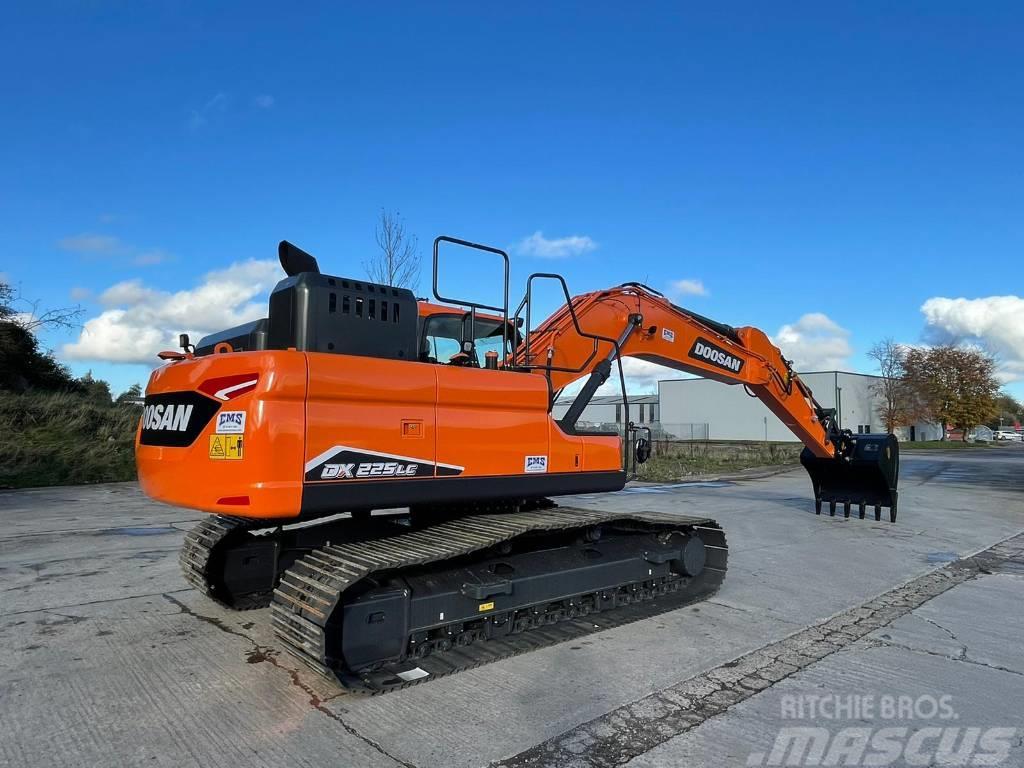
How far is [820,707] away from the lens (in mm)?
3881

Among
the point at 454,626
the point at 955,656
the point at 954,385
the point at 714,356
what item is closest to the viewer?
the point at 454,626

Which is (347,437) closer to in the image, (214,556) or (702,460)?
(214,556)

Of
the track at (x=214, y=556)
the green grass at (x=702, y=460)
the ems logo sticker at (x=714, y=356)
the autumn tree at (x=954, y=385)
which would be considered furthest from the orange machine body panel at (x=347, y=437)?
the autumn tree at (x=954, y=385)

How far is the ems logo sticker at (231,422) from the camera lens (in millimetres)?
3759

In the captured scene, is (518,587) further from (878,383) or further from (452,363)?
(878,383)

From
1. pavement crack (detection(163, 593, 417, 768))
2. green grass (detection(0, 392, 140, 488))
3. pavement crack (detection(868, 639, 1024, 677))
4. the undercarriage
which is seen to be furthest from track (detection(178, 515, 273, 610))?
green grass (detection(0, 392, 140, 488))

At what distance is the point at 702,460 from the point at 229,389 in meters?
24.5

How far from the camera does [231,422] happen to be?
3.81 m

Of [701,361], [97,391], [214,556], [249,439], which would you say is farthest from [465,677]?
[97,391]

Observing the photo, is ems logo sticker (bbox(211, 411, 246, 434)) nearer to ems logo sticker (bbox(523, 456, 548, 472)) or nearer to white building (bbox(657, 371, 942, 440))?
ems logo sticker (bbox(523, 456, 548, 472))

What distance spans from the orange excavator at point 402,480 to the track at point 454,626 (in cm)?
2

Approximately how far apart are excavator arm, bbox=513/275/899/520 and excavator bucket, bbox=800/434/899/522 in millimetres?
15

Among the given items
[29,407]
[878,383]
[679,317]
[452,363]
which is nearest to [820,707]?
[452,363]

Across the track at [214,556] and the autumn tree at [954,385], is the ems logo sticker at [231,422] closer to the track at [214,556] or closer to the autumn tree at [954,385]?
the track at [214,556]
